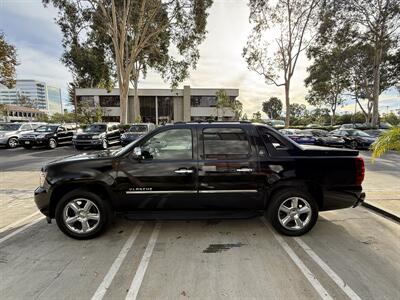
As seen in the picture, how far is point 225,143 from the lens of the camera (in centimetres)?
386

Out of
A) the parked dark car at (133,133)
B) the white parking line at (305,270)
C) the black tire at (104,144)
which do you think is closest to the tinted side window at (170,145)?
the white parking line at (305,270)

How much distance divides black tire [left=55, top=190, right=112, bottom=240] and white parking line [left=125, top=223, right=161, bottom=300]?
0.76 m

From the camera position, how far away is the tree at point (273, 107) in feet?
392

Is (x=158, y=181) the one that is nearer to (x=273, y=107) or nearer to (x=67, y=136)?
(x=67, y=136)

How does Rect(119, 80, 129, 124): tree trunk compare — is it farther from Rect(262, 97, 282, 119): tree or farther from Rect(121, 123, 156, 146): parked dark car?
Rect(262, 97, 282, 119): tree

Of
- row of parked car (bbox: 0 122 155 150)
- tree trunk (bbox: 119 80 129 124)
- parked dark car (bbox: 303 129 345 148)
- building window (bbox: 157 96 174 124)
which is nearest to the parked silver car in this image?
row of parked car (bbox: 0 122 155 150)

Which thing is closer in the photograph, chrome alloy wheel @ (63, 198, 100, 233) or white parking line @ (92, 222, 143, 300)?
white parking line @ (92, 222, 143, 300)

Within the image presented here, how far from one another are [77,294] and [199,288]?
129 cm

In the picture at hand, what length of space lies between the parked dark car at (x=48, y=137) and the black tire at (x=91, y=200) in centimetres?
1458

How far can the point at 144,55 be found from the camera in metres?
26.1

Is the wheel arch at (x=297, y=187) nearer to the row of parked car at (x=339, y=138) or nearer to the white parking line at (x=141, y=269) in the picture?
the white parking line at (x=141, y=269)

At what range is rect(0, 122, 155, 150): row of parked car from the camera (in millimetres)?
15734

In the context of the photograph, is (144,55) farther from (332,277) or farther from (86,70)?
(332,277)

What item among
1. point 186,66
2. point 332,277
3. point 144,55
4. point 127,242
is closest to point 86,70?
point 144,55
